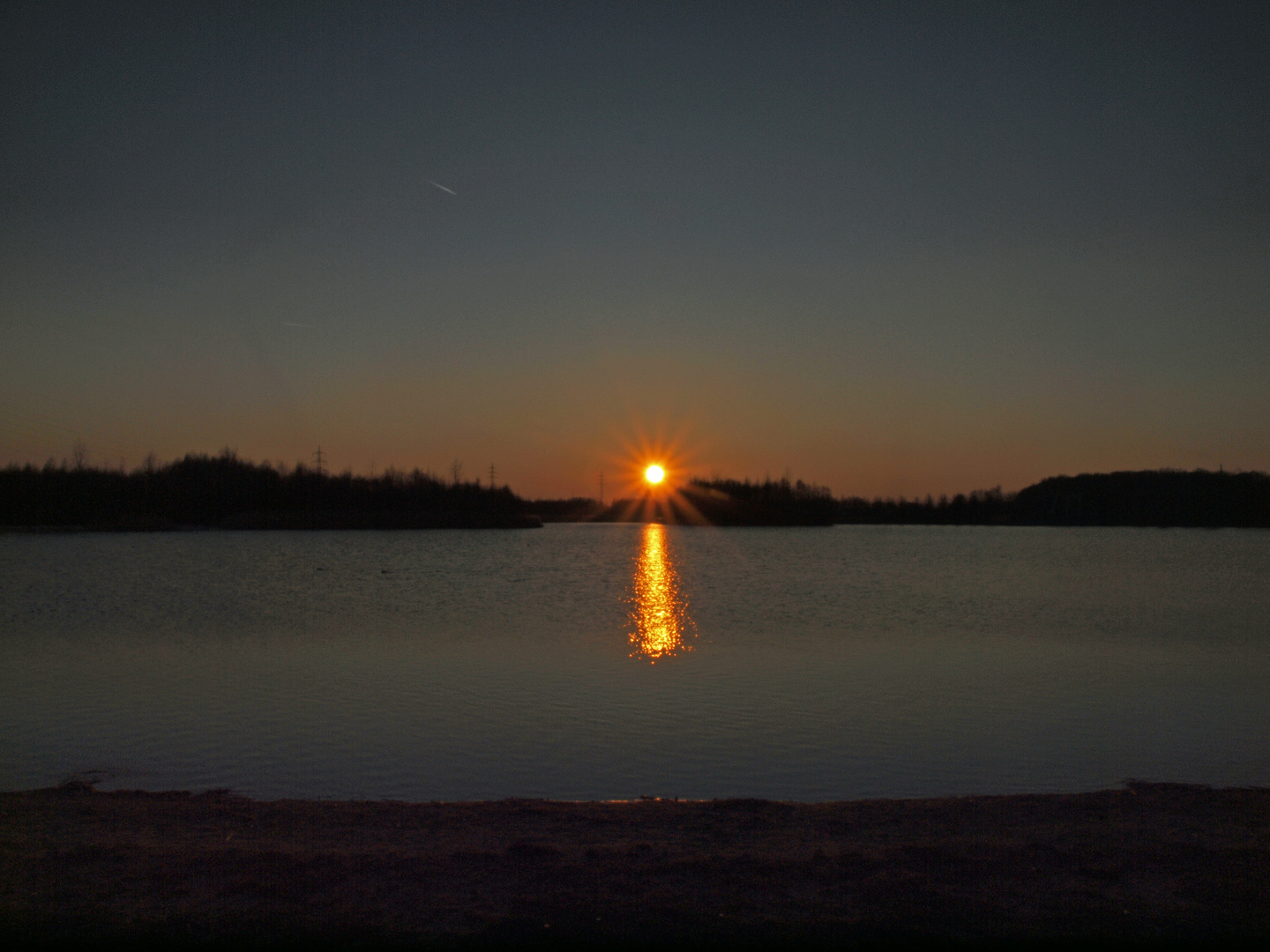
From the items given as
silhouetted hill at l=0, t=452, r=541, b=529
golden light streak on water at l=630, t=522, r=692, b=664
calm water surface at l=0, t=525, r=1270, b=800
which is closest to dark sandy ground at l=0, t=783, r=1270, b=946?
calm water surface at l=0, t=525, r=1270, b=800

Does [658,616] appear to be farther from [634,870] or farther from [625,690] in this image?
[634,870]

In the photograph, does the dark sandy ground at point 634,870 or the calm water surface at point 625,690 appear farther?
the calm water surface at point 625,690

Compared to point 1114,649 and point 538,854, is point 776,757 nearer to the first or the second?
point 538,854

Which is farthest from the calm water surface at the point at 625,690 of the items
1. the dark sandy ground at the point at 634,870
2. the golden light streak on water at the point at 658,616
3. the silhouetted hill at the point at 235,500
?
the silhouetted hill at the point at 235,500

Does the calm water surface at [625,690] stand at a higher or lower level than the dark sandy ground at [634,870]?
lower

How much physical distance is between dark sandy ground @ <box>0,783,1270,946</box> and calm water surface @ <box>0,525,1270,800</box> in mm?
1426

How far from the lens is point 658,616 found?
78.1 ft

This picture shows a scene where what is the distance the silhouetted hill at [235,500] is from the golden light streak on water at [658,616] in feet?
244

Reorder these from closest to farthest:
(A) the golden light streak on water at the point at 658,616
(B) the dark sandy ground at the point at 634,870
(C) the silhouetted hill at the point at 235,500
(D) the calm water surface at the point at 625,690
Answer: (B) the dark sandy ground at the point at 634,870
(D) the calm water surface at the point at 625,690
(A) the golden light streak on water at the point at 658,616
(C) the silhouetted hill at the point at 235,500

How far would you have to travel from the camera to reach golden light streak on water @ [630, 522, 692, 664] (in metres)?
17.8

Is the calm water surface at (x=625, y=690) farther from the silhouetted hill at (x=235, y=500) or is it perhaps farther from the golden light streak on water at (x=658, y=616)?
the silhouetted hill at (x=235, y=500)

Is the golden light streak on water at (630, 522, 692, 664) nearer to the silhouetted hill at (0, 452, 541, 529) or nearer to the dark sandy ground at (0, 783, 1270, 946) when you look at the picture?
the dark sandy ground at (0, 783, 1270, 946)

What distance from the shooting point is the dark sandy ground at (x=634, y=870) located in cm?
459

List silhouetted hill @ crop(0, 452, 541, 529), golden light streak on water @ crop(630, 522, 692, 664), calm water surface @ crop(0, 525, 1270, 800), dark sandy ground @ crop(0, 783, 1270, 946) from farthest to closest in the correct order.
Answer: silhouetted hill @ crop(0, 452, 541, 529) → golden light streak on water @ crop(630, 522, 692, 664) → calm water surface @ crop(0, 525, 1270, 800) → dark sandy ground @ crop(0, 783, 1270, 946)
